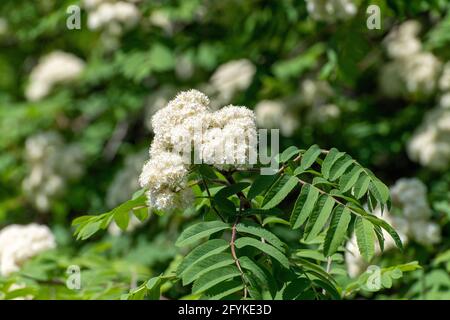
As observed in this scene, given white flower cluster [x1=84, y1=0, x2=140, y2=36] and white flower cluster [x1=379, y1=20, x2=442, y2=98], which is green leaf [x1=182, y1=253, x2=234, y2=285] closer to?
white flower cluster [x1=379, y1=20, x2=442, y2=98]

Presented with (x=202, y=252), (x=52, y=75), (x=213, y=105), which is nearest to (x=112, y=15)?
(x=213, y=105)

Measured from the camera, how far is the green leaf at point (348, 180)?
264 centimetres

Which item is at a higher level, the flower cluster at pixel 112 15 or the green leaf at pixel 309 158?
the flower cluster at pixel 112 15

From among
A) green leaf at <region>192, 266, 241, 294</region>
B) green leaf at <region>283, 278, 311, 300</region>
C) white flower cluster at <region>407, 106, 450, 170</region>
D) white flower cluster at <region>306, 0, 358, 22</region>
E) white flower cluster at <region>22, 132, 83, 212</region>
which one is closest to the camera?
green leaf at <region>192, 266, 241, 294</region>

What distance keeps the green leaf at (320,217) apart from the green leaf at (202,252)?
0.28 meters

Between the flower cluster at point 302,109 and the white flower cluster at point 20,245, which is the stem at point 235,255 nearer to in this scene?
the white flower cluster at point 20,245

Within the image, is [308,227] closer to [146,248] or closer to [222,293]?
[222,293]

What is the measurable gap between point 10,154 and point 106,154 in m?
0.85

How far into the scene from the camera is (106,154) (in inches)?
275

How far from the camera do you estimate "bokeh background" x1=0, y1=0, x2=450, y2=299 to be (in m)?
4.30

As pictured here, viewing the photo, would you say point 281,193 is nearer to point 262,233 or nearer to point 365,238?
point 262,233

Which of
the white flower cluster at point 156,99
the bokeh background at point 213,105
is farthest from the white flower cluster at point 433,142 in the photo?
the white flower cluster at point 156,99

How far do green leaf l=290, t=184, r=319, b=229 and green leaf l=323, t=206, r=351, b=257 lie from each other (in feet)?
0.27

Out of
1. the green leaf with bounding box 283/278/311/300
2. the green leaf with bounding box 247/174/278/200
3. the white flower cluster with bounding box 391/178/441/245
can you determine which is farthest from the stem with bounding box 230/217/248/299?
the white flower cluster with bounding box 391/178/441/245
